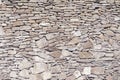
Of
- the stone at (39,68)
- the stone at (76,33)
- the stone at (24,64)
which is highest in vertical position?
the stone at (76,33)

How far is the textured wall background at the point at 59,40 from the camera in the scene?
3.32 meters

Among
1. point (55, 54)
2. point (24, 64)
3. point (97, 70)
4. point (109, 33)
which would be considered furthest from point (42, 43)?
point (109, 33)

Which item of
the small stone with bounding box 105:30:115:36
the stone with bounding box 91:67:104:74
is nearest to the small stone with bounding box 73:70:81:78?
the stone with bounding box 91:67:104:74

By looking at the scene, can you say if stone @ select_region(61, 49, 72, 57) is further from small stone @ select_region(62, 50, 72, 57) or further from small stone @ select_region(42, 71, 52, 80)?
small stone @ select_region(42, 71, 52, 80)

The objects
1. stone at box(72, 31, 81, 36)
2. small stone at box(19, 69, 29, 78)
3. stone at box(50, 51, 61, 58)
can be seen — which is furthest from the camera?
stone at box(72, 31, 81, 36)

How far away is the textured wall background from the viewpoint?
3.32 meters

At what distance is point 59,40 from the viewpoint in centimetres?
346

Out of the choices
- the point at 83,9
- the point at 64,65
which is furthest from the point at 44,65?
the point at 83,9

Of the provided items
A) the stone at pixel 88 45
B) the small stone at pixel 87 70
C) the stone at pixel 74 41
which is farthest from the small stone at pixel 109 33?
the small stone at pixel 87 70

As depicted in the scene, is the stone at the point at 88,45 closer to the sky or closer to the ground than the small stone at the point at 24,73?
closer to the sky

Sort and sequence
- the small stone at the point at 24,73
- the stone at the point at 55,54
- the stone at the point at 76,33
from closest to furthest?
1. the small stone at the point at 24,73
2. the stone at the point at 55,54
3. the stone at the point at 76,33

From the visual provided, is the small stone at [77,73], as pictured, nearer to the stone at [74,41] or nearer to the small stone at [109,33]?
the stone at [74,41]

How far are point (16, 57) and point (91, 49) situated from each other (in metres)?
0.82

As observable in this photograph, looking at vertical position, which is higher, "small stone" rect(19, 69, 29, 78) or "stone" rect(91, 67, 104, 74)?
"small stone" rect(19, 69, 29, 78)
